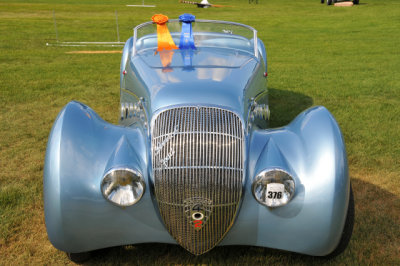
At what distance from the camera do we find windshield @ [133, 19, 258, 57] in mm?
4520

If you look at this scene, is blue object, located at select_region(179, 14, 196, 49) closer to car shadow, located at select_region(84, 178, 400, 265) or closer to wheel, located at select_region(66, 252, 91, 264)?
car shadow, located at select_region(84, 178, 400, 265)

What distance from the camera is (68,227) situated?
2.66m

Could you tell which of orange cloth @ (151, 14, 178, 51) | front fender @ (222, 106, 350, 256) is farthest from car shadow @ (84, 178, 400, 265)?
orange cloth @ (151, 14, 178, 51)

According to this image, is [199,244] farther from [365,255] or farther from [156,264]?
[365,255]

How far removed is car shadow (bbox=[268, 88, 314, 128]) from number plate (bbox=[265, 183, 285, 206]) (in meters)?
3.31

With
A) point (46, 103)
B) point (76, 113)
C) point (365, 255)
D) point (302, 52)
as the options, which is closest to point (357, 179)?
point (365, 255)

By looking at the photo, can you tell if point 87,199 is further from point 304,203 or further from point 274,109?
point 274,109

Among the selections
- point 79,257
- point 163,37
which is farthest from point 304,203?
point 163,37

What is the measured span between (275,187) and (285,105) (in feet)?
15.0

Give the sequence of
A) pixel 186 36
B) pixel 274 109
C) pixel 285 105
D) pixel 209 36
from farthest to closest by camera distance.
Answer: pixel 285 105 → pixel 274 109 → pixel 209 36 → pixel 186 36

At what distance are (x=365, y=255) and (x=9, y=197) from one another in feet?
11.0

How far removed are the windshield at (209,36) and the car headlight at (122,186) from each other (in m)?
2.02

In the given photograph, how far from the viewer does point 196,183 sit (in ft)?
8.39

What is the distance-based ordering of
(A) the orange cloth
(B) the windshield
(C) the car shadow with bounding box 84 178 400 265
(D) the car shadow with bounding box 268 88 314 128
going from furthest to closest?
(D) the car shadow with bounding box 268 88 314 128, (B) the windshield, (A) the orange cloth, (C) the car shadow with bounding box 84 178 400 265
